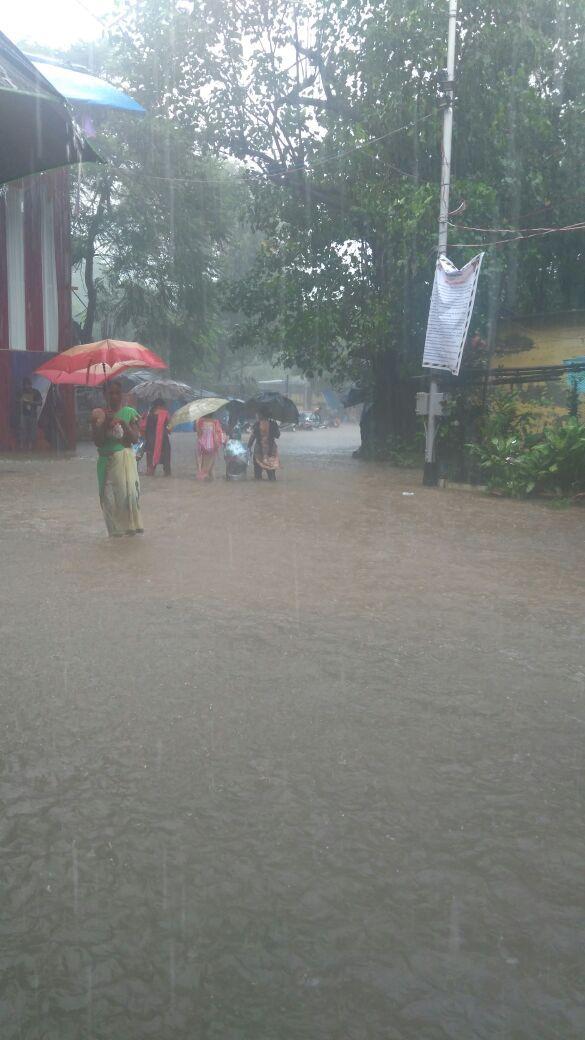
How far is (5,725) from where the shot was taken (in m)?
4.75

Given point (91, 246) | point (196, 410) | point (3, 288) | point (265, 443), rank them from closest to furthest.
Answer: point (196, 410) < point (265, 443) < point (3, 288) < point (91, 246)

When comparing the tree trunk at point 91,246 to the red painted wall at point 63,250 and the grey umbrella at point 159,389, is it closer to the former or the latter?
the red painted wall at point 63,250

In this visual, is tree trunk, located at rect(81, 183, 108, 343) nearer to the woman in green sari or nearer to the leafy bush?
the leafy bush

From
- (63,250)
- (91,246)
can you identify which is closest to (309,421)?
(91,246)

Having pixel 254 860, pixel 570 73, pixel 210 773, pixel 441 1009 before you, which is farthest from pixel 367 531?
pixel 570 73

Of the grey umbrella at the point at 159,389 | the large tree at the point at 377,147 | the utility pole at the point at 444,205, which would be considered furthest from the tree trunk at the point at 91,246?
the utility pole at the point at 444,205

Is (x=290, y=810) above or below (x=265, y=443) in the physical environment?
below

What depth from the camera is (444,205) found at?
18641mm

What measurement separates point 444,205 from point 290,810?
16636mm

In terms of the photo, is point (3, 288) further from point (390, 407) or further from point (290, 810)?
point (290, 810)

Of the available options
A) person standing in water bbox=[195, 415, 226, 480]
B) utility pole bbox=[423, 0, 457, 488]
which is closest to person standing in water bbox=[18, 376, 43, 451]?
person standing in water bbox=[195, 415, 226, 480]

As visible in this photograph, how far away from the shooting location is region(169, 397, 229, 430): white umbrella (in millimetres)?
16703

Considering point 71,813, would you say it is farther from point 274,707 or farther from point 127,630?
point 127,630

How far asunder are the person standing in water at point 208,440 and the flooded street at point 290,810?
9.87 m
